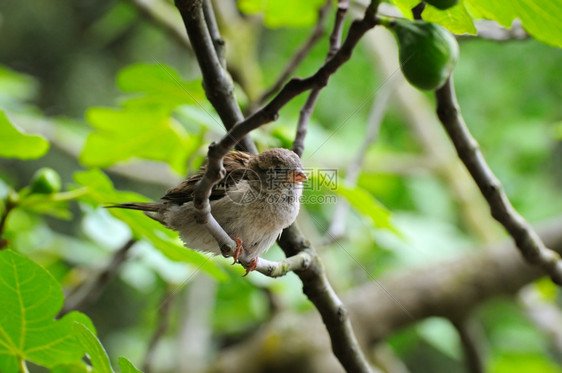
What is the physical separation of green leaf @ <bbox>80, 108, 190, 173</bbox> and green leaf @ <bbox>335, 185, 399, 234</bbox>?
0.72m

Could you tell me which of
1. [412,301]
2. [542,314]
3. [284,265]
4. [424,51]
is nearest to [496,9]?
[424,51]

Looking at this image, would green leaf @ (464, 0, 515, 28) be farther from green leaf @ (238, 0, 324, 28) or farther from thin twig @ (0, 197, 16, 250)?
thin twig @ (0, 197, 16, 250)

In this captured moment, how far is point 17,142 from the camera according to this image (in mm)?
1745

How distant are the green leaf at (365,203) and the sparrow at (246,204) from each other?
158 millimetres

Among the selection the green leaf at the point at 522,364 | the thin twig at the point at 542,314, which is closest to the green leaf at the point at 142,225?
the thin twig at the point at 542,314

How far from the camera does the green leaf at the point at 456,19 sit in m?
1.12

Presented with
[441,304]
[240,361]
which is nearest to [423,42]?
[441,304]

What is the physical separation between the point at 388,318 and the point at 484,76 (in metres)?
3.22

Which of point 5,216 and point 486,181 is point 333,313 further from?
point 5,216

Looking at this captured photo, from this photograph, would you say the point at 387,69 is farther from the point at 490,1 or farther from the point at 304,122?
the point at 490,1

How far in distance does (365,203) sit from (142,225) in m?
0.74

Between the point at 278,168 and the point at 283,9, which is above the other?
the point at 283,9

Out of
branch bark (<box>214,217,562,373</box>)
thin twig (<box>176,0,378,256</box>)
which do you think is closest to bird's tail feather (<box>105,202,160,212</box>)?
thin twig (<box>176,0,378,256</box>)

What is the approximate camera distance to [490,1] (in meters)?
1.12
